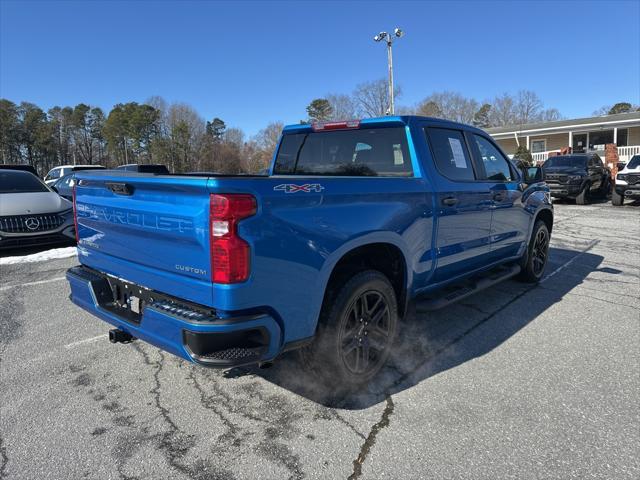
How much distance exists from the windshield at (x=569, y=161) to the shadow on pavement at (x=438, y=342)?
13357 mm

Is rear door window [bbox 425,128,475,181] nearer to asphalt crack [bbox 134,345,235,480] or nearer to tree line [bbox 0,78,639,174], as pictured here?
asphalt crack [bbox 134,345,235,480]

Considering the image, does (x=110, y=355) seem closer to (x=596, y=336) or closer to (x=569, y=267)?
(x=596, y=336)

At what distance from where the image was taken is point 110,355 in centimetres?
372

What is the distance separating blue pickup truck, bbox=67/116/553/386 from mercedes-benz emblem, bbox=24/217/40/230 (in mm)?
4788

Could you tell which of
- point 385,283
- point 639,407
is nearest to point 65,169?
point 385,283

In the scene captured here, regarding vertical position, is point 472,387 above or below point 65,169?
below

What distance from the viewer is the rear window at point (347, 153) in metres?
3.72

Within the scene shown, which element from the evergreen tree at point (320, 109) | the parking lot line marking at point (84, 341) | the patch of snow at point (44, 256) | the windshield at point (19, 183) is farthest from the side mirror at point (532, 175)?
the evergreen tree at point (320, 109)

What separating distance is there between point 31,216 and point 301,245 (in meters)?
6.70

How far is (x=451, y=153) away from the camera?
4031 mm

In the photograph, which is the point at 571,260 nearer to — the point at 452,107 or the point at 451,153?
the point at 451,153

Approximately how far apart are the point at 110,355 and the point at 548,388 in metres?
3.47

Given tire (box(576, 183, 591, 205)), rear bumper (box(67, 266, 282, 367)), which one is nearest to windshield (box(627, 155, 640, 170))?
tire (box(576, 183, 591, 205))

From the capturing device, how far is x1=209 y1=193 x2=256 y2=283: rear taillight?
2205 millimetres
